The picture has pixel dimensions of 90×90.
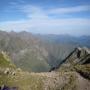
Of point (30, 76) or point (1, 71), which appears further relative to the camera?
point (1, 71)

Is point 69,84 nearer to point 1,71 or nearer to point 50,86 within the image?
point 50,86

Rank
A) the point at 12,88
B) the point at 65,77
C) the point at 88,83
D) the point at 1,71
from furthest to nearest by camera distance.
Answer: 1. the point at 1,71
2. the point at 65,77
3. the point at 88,83
4. the point at 12,88

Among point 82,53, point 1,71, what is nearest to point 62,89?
point 1,71

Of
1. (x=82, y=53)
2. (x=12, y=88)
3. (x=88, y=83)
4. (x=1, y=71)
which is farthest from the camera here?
(x=82, y=53)

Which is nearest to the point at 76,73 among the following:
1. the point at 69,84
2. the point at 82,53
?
the point at 69,84

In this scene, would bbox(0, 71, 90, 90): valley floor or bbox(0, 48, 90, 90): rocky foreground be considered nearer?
bbox(0, 48, 90, 90): rocky foreground

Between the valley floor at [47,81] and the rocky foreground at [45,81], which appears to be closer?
the rocky foreground at [45,81]

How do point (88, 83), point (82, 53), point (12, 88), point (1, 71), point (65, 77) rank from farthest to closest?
point (82, 53)
point (1, 71)
point (65, 77)
point (88, 83)
point (12, 88)

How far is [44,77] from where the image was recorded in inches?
3046

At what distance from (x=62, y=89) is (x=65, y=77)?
23.0 feet

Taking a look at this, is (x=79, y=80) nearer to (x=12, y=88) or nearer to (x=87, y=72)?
(x=87, y=72)

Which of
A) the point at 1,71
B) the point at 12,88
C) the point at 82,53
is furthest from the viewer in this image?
the point at 82,53

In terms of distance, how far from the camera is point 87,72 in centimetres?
7925

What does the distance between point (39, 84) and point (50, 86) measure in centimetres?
379
